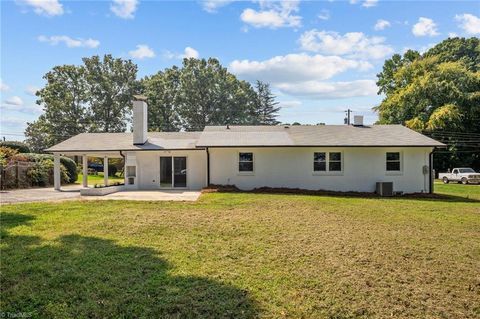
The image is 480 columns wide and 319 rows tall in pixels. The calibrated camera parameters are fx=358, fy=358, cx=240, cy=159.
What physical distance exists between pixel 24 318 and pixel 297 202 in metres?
10.2

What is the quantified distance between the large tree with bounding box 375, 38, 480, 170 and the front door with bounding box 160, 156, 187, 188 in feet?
93.5

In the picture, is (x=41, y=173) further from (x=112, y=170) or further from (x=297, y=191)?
(x=297, y=191)

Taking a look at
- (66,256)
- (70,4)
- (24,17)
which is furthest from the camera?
(70,4)

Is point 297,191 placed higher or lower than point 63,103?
lower

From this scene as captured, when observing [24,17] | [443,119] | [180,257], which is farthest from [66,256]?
[443,119]

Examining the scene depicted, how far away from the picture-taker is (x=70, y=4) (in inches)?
435

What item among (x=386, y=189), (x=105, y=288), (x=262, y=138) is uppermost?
(x=262, y=138)

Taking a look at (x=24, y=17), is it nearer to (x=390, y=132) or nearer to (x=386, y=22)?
(x=386, y=22)

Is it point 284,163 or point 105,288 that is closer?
point 105,288

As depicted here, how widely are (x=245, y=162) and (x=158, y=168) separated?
4806 millimetres

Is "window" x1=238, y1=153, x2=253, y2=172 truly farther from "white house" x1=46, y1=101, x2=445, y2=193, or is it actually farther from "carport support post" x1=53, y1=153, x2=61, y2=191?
"carport support post" x1=53, y1=153, x2=61, y2=191

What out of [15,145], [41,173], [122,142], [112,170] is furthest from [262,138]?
[112,170]

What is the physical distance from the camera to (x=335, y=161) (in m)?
18.8

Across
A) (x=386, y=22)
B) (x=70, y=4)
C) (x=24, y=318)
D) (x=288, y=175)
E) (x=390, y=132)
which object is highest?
(x=386, y=22)
